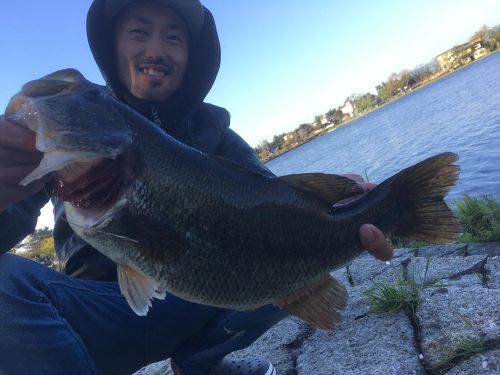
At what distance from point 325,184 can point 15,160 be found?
A: 74.2 inches

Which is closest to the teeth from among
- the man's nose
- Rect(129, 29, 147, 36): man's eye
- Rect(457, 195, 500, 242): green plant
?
the man's nose

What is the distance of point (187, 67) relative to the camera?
4.52 m

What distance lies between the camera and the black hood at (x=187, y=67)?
13.6 ft

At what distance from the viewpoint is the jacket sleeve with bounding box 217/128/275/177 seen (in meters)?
4.05

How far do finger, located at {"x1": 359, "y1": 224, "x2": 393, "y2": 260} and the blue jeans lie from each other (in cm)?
102

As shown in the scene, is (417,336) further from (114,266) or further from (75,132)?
(75,132)

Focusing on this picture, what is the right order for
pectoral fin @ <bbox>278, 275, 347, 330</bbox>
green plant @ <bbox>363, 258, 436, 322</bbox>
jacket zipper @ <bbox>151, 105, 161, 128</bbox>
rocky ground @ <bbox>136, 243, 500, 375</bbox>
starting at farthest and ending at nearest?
jacket zipper @ <bbox>151, 105, 161, 128</bbox>, green plant @ <bbox>363, 258, 436, 322</bbox>, rocky ground @ <bbox>136, 243, 500, 375</bbox>, pectoral fin @ <bbox>278, 275, 347, 330</bbox>

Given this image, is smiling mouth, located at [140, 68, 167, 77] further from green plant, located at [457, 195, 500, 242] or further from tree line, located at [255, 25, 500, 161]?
tree line, located at [255, 25, 500, 161]

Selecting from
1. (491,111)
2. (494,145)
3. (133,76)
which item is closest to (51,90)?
(133,76)

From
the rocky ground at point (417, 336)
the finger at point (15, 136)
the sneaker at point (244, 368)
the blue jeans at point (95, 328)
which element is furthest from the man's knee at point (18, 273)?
the rocky ground at point (417, 336)

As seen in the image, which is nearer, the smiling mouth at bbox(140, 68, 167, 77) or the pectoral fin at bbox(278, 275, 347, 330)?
the pectoral fin at bbox(278, 275, 347, 330)

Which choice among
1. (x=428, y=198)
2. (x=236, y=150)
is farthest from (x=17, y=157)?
(x=428, y=198)

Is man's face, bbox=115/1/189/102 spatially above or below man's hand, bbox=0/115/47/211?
above

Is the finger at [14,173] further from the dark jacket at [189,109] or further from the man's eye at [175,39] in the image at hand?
the man's eye at [175,39]
